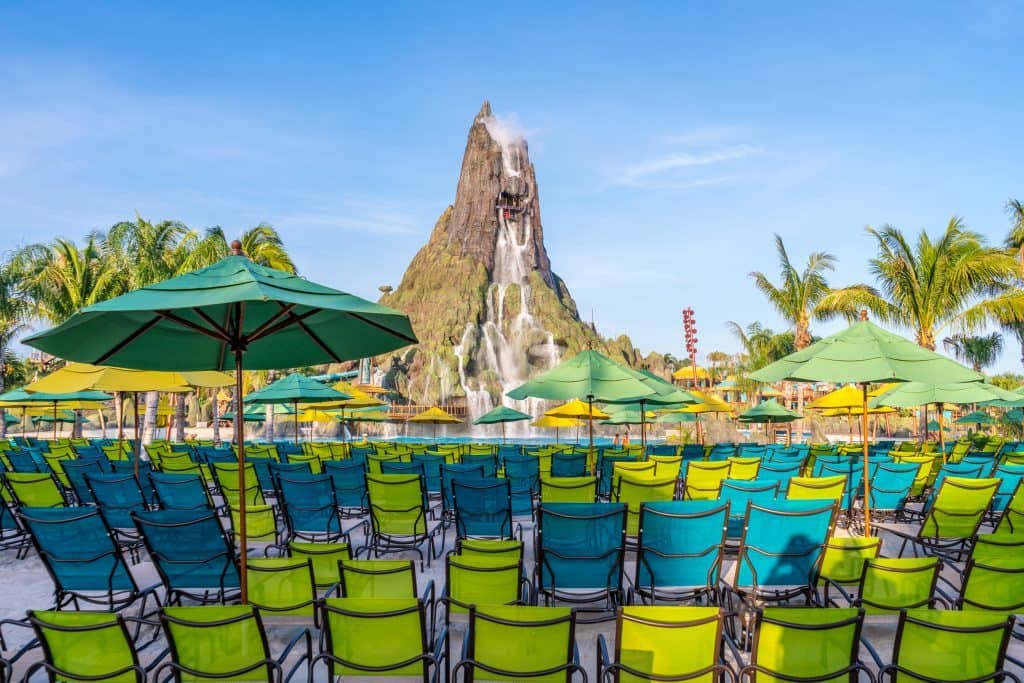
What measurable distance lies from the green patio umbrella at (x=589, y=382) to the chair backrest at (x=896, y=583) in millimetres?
6567

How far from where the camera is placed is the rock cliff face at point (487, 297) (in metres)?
49.0

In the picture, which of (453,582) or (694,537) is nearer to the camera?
(453,582)

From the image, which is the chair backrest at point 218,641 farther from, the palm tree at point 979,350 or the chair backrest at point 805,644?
the palm tree at point 979,350

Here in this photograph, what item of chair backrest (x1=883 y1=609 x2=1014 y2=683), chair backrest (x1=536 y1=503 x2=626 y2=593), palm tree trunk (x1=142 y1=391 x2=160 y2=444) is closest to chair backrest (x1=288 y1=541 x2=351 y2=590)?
chair backrest (x1=536 y1=503 x2=626 y2=593)

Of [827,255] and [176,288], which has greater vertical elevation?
[827,255]

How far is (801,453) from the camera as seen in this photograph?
477 inches

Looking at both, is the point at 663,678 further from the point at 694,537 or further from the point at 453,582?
the point at 694,537

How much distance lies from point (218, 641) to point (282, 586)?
1.17 metres

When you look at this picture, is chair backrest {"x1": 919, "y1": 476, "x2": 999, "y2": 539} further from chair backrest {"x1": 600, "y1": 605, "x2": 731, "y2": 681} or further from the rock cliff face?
the rock cliff face

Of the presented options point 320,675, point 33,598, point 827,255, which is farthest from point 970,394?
point 827,255

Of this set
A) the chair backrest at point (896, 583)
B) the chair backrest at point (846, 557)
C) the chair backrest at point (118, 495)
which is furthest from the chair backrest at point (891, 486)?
the chair backrest at point (118, 495)

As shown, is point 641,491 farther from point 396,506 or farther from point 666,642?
point 666,642

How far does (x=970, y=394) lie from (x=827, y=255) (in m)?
16.0

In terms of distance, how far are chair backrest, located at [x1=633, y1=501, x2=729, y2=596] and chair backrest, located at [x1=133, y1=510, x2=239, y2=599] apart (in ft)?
9.25
